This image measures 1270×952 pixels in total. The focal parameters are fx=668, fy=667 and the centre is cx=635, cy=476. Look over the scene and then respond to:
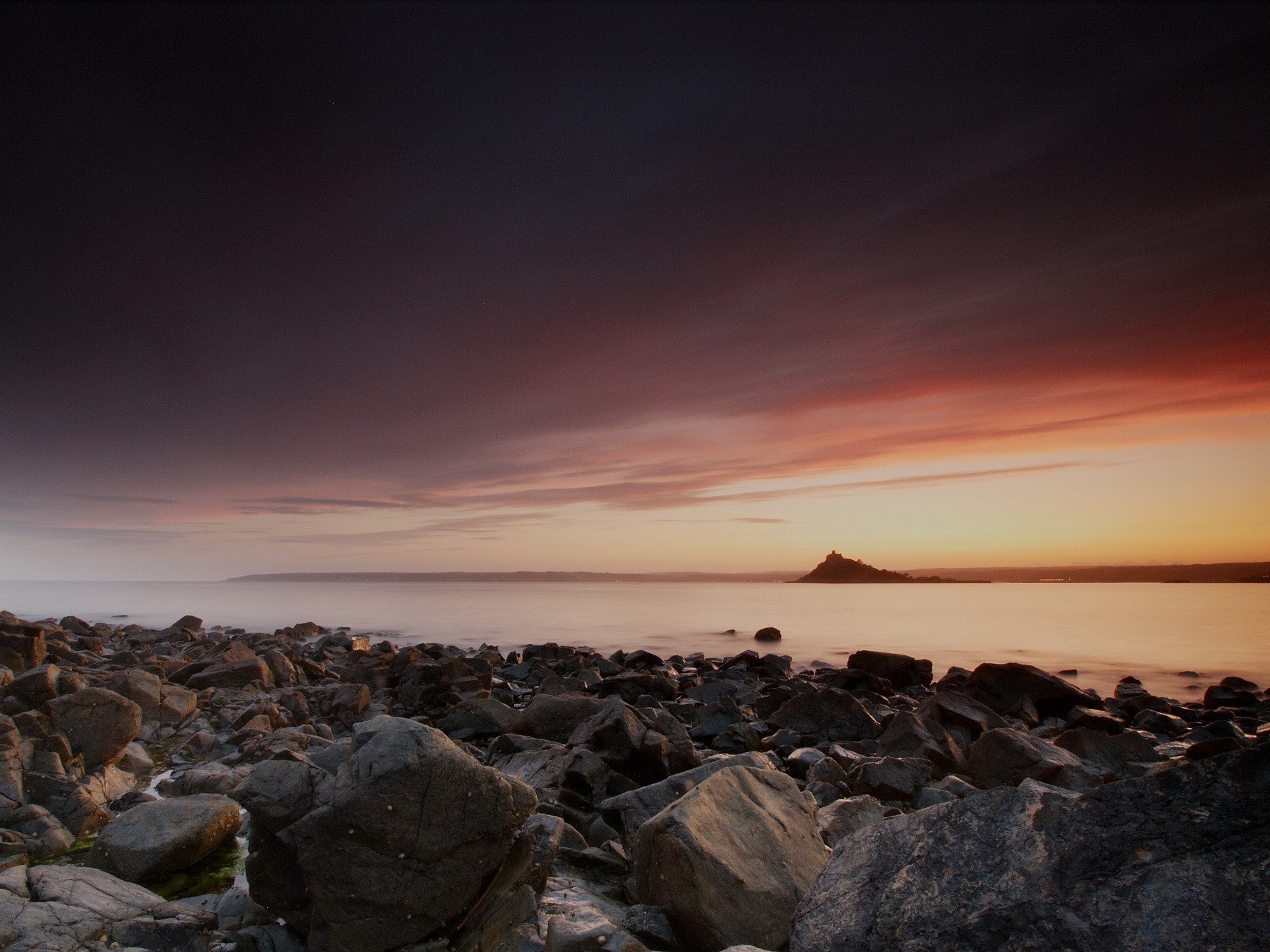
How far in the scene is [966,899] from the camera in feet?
10.5

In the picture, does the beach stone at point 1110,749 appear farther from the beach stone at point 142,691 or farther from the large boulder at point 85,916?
the beach stone at point 142,691

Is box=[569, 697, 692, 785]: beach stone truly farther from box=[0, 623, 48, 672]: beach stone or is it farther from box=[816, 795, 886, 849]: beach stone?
box=[0, 623, 48, 672]: beach stone

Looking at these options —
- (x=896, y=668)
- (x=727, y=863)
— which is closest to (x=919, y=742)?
(x=727, y=863)

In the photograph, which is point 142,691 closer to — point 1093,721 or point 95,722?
point 95,722

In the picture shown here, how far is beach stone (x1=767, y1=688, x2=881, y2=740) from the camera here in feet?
43.8

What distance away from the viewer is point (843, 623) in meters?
52.0

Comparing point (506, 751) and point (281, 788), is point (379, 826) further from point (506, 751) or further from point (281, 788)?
point (506, 751)

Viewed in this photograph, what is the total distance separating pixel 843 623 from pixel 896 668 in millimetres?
31487

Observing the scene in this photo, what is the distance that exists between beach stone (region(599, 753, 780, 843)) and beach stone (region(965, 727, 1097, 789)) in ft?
15.4

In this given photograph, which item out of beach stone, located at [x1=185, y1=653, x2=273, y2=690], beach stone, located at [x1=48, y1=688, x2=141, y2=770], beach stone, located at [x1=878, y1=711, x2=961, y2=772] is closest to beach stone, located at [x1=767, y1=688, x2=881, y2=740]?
beach stone, located at [x1=878, y1=711, x2=961, y2=772]

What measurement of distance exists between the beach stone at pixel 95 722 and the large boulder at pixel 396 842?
Result: 22.7 feet

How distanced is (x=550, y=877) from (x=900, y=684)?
18662 mm

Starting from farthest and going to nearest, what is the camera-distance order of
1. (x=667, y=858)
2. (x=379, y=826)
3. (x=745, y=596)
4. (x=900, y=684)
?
(x=745, y=596) < (x=900, y=684) < (x=667, y=858) < (x=379, y=826)

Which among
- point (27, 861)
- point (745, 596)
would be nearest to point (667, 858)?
point (27, 861)
